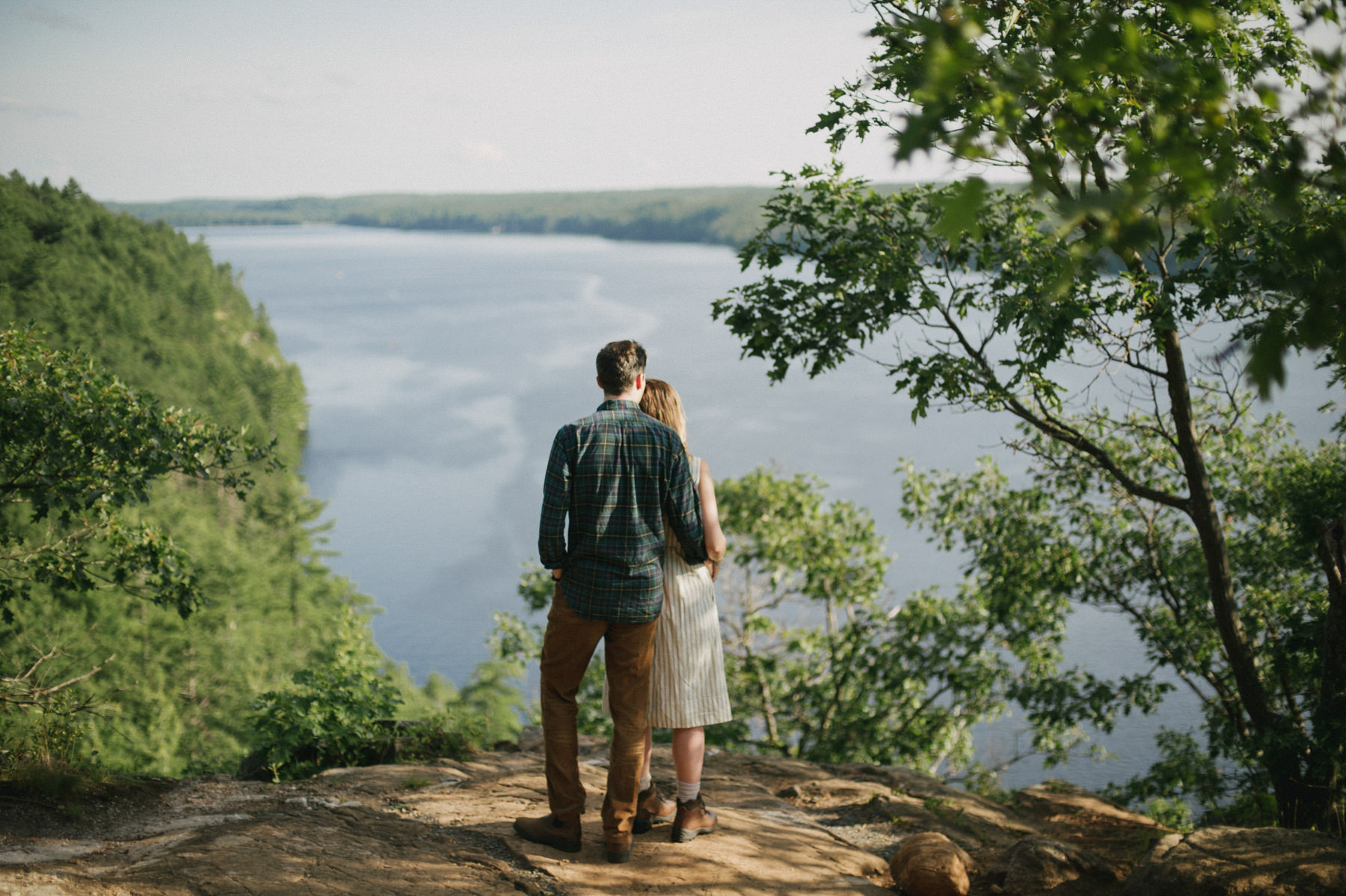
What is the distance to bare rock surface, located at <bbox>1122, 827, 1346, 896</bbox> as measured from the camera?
10.0 feet

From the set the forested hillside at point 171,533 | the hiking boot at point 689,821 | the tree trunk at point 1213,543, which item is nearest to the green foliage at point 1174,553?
the tree trunk at point 1213,543

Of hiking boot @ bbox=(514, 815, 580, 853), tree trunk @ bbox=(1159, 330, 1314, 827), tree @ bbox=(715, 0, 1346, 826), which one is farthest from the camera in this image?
tree trunk @ bbox=(1159, 330, 1314, 827)

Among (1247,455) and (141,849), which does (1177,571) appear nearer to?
(1247,455)

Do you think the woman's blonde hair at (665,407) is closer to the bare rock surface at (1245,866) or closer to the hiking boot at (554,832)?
the hiking boot at (554,832)

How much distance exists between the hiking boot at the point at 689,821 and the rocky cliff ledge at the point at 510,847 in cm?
6

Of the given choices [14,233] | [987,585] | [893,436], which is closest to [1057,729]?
[987,585]

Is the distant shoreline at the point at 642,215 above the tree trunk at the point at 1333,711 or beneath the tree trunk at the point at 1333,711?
above

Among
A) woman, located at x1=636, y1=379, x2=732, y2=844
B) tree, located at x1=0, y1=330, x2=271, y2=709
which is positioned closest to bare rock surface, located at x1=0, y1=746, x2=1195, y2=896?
woman, located at x1=636, y1=379, x2=732, y2=844

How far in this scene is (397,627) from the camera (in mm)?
32375

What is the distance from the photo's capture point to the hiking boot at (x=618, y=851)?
3.20m

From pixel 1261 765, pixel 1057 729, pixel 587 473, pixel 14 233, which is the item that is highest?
pixel 14 233

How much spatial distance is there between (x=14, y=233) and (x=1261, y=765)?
144 feet

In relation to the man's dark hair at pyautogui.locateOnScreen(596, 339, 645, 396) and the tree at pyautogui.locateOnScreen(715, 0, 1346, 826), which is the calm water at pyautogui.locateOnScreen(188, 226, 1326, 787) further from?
the man's dark hair at pyautogui.locateOnScreen(596, 339, 645, 396)

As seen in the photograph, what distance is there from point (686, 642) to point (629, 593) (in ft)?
1.31
